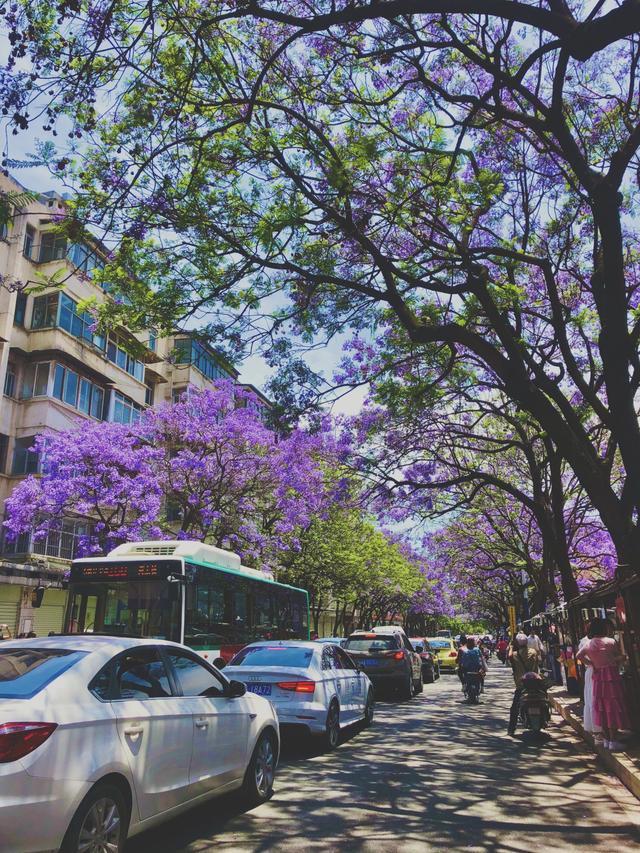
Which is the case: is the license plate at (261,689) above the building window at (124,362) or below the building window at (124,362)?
below

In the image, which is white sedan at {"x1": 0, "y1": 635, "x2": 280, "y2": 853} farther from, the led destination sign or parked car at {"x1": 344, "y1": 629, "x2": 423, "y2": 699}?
parked car at {"x1": 344, "y1": 629, "x2": 423, "y2": 699}

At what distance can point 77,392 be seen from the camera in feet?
91.1

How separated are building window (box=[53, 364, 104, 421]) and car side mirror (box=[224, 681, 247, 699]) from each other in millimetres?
22155

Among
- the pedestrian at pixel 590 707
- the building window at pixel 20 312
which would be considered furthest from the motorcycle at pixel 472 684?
the building window at pixel 20 312

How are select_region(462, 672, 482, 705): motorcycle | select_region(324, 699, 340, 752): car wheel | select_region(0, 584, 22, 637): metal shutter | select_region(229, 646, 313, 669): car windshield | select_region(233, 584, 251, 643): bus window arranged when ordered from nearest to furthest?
select_region(324, 699, 340, 752): car wheel < select_region(229, 646, 313, 669): car windshield < select_region(233, 584, 251, 643): bus window < select_region(462, 672, 482, 705): motorcycle < select_region(0, 584, 22, 637): metal shutter

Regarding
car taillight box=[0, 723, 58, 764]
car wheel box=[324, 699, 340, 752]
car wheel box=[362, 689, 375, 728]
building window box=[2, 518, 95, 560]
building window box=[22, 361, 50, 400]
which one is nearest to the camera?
car taillight box=[0, 723, 58, 764]

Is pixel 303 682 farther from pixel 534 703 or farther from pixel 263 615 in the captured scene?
pixel 263 615

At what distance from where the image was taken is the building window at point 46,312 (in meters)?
26.3

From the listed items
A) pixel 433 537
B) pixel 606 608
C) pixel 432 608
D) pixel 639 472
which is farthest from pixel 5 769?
pixel 432 608

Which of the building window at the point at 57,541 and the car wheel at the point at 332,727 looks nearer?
Answer: the car wheel at the point at 332,727

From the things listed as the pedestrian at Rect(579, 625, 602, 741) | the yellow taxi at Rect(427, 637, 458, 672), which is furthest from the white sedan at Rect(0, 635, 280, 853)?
the yellow taxi at Rect(427, 637, 458, 672)

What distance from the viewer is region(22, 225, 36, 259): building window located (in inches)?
1029

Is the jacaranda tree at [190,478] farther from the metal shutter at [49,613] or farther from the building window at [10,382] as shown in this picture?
the metal shutter at [49,613]

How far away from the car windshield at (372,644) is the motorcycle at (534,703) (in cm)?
654
